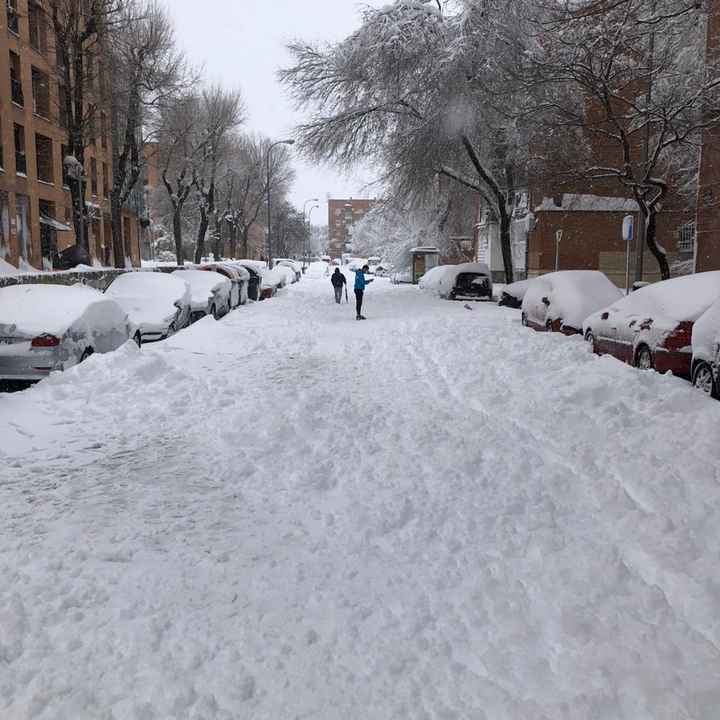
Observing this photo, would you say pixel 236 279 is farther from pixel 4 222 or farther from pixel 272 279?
pixel 4 222

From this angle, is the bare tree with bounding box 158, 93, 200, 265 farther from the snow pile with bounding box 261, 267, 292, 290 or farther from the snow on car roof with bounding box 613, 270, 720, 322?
the snow on car roof with bounding box 613, 270, 720, 322

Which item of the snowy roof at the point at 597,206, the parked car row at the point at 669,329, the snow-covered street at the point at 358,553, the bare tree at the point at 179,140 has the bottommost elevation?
the snow-covered street at the point at 358,553

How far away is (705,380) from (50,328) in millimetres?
8391

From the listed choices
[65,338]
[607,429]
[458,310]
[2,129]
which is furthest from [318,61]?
[607,429]

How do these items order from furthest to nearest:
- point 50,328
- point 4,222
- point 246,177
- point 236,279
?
point 246,177, point 4,222, point 236,279, point 50,328

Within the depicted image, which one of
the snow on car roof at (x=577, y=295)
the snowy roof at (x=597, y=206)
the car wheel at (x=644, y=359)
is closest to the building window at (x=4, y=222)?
the snow on car roof at (x=577, y=295)

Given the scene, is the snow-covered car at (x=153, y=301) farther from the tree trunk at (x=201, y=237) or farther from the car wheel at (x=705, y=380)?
the tree trunk at (x=201, y=237)

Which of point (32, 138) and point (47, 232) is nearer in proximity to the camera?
point (32, 138)

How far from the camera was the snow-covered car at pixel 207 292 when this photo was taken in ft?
60.1

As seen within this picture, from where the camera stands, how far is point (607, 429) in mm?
7184

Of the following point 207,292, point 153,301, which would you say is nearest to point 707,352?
point 153,301

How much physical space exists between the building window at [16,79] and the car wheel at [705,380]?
32.3 m

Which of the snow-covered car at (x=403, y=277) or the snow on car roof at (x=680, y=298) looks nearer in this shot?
the snow on car roof at (x=680, y=298)

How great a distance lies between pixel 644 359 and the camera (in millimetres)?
10422
